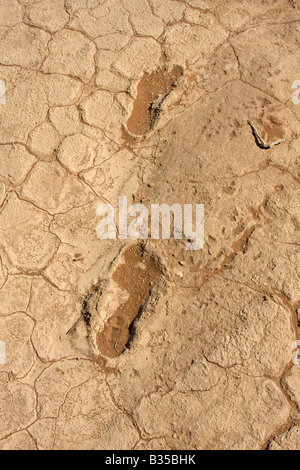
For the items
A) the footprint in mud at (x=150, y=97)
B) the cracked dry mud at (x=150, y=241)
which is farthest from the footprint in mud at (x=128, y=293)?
the footprint in mud at (x=150, y=97)

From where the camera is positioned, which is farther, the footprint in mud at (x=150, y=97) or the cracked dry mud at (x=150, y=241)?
the footprint in mud at (x=150, y=97)

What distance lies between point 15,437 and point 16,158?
4.90 ft

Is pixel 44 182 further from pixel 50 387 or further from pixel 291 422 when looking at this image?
pixel 291 422

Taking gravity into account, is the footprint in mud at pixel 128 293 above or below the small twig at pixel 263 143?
below

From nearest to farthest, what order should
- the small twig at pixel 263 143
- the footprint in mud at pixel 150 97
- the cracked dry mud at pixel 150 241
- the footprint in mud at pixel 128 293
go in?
the cracked dry mud at pixel 150 241 < the footprint in mud at pixel 128 293 < the small twig at pixel 263 143 < the footprint in mud at pixel 150 97

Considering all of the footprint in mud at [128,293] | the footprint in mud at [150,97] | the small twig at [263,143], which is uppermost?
the footprint in mud at [150,97]

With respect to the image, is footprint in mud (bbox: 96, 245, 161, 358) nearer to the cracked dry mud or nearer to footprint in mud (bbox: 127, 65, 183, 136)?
the cracked dry mud

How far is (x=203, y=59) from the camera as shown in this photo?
2625mm

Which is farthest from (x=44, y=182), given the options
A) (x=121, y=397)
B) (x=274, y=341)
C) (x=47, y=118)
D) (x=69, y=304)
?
(x=274, y=341)

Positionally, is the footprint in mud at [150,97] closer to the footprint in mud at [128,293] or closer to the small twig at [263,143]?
the small twig at [263,143]

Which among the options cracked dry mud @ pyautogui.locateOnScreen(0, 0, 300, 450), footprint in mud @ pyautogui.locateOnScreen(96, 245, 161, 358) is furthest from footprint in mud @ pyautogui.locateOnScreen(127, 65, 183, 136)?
footprint in mud @ pyautogui.locateOnScreen(96, 245, 161, 358)

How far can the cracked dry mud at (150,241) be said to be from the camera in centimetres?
189

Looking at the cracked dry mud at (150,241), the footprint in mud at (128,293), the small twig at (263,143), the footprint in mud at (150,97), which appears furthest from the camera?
the footprint in mud at (150,97)

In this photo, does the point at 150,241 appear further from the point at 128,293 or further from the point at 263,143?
the point at 263,143
